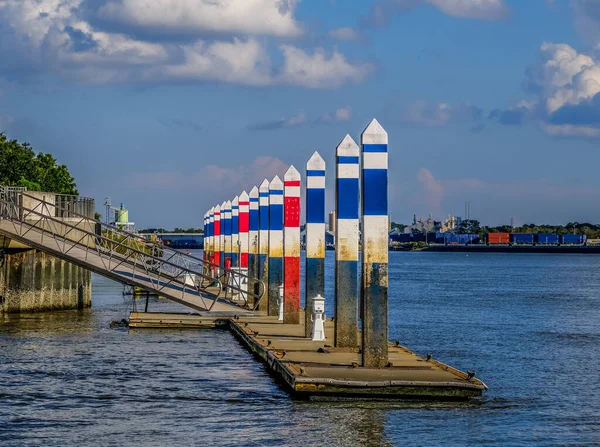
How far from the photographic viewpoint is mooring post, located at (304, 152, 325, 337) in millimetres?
35312

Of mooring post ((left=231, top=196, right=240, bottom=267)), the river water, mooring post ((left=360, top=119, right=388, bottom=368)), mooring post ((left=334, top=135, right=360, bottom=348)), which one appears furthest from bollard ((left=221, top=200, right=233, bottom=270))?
mooring post ((left=360, top=119, right=388, bottom=368))

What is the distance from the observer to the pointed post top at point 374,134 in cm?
2694

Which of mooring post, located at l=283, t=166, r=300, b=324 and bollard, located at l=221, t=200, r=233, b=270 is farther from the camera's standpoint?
bollard, located at l=221, t=200, r=233, b=270

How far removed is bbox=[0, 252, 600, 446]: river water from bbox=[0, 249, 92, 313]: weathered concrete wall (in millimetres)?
1208

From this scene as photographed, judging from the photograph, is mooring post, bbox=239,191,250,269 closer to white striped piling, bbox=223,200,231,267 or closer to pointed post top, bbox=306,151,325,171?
white striped piling, bbox=223,200,231,267

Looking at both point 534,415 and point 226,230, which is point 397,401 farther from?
point 226,230

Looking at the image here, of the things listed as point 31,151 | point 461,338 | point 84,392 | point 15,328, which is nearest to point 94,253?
point 15,328

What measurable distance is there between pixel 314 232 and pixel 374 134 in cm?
955

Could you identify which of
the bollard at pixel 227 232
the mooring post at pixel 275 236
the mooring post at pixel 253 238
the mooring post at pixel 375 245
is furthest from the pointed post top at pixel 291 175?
the bollard at pixel 227 232

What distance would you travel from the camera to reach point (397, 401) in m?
25.2

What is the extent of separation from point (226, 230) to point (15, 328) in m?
26.2

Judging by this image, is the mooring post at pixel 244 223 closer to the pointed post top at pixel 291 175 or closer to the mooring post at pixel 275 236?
the mooring post at pixel 275 236

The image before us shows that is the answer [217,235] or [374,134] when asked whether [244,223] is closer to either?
[217,235]

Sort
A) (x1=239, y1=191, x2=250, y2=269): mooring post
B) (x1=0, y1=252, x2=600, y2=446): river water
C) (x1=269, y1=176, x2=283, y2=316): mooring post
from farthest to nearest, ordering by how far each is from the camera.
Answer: (x1=239, y1=191, x2=250, y2=269): mooring post, (x1=269, y1=176, x2=283, y2=316): mooring post, (x1=0, y1=252, x2=600, y2=446): river water
